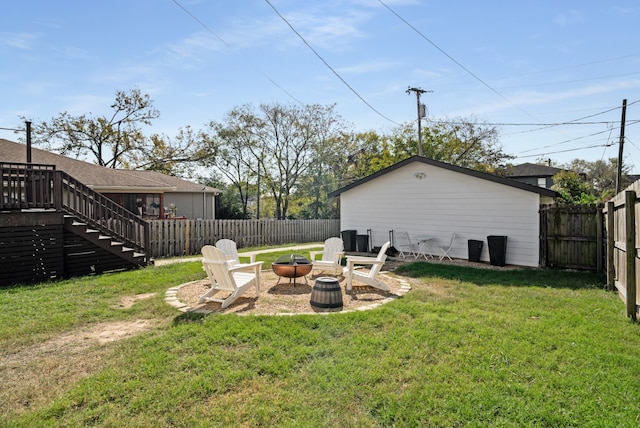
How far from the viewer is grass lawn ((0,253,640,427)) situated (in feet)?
9.09

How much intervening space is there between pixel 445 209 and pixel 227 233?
331 inches

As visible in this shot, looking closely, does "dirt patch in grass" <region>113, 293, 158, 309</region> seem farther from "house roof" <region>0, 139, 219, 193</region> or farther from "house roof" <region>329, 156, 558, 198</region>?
"house roof" <region>0, 139, 219, 193</region>

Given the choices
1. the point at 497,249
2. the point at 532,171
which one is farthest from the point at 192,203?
the point at 532,171

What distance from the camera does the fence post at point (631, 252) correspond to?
4.77 meters

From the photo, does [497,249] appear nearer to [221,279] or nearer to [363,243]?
[363,243]

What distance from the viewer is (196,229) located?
13867mm

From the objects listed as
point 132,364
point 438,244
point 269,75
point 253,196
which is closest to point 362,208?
point 438,244

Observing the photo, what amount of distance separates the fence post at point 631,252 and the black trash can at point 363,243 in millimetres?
8668

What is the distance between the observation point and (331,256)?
8.40m

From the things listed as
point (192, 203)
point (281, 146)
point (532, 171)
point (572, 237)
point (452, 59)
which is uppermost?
point (281, 146)

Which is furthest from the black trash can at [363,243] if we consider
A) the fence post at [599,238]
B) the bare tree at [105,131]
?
the bare tree at [105,131]

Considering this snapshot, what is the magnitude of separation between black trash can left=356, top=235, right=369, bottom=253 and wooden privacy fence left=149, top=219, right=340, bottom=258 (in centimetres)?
499

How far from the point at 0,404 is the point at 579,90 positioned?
2197cm

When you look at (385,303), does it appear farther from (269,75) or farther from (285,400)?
(269,75)
